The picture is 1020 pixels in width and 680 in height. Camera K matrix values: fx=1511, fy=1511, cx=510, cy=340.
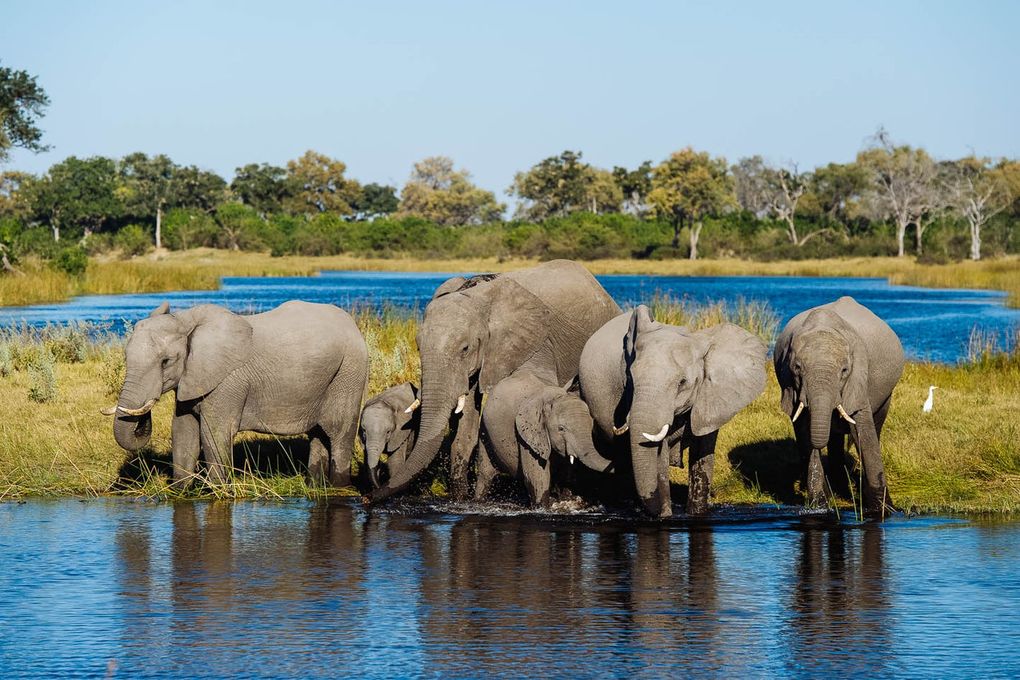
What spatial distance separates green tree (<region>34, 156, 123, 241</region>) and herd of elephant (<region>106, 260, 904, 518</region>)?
7805cm

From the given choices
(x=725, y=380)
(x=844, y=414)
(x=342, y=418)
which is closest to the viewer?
(x=725, y=380)

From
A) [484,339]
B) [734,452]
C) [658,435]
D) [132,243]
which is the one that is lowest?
[734,452]

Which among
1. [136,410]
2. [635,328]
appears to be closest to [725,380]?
[635,328]

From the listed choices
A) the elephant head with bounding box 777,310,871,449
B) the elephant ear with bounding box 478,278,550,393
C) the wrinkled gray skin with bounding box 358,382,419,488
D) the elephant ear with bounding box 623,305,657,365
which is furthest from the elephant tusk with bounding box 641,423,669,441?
the wrinkled gray skin with bounding box 358,382,419,488

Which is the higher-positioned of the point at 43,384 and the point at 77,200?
the point at 77,200

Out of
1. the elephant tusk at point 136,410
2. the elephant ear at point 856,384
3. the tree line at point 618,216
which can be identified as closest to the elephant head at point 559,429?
the elephant ear at point 856,384

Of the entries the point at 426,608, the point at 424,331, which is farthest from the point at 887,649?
the point at 424,331

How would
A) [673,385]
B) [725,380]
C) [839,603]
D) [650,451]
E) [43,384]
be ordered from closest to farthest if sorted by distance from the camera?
[839,603], [673,385], [650,451], [725,380], [43,384]

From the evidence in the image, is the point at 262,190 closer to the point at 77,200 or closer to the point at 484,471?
the point at 77,200

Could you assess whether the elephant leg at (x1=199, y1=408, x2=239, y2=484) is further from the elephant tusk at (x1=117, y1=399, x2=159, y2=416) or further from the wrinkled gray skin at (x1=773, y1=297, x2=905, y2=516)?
the wrinkled gray skin at (x1=773, y1=297, x2=905, y2=516)

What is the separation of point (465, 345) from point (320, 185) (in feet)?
358

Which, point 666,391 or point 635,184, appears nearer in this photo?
point 666,391

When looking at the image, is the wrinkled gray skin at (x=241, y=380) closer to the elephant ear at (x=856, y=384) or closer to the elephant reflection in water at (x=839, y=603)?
the elephant ear at (x=856, y=384)

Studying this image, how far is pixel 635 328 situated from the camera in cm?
1162
